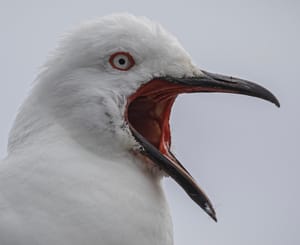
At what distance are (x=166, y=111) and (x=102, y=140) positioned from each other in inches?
30.8

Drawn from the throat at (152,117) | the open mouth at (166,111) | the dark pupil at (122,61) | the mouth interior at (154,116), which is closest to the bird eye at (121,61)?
the dark pupil at (122,61)

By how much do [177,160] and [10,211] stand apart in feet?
4.30

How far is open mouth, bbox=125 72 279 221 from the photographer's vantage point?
6.04m

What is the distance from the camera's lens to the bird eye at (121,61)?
6105mm

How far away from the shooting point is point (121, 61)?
6.11 m

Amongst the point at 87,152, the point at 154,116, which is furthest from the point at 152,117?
the point at 87,152

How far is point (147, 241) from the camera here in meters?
5.65

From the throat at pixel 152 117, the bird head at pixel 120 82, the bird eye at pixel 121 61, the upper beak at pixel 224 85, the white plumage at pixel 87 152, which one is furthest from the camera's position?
the throat at pixel 152 117

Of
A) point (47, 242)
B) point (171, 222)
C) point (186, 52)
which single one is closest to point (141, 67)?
point (186, 52)

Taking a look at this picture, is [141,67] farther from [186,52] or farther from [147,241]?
[147,241]

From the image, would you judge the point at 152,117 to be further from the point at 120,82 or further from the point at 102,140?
the point at 102,140

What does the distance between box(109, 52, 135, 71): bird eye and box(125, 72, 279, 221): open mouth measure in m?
0.18

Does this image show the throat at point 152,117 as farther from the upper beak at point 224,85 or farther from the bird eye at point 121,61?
the bird eye at point 121,61

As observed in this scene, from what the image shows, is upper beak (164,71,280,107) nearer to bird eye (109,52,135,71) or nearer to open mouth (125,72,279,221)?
open mouth (125,72,279,221)
